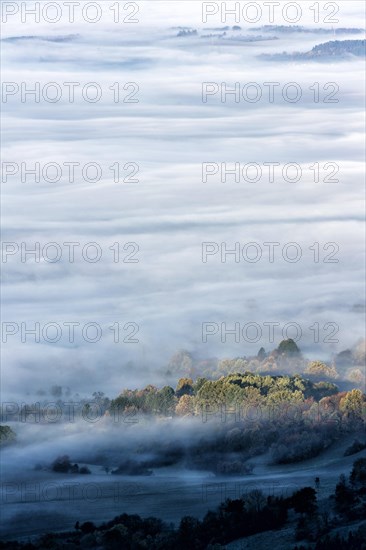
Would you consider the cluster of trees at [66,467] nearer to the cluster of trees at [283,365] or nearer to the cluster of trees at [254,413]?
the cluster of trees at [254,413]

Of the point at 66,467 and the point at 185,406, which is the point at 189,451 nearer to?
the point at 66,467

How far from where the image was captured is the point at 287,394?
68562mm

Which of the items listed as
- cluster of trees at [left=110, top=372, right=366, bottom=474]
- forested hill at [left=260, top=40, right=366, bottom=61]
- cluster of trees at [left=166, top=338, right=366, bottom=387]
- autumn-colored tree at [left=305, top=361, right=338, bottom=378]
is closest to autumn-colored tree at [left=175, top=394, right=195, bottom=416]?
cluster of trees at [left=110, top=372, right=366, bottom=474]

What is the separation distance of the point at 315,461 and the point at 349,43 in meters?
111

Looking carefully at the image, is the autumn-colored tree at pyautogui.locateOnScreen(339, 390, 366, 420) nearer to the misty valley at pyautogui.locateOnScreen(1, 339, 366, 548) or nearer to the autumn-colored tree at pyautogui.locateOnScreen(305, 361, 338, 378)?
the misty valley at pyautogui.locateOnScreen(1, 339, 366, 548)

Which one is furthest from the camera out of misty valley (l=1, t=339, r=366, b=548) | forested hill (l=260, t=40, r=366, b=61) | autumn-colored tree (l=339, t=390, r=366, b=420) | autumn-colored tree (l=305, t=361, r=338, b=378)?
forested hill (l=260, t=40, r=366, b=61)

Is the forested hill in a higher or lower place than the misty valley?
higher

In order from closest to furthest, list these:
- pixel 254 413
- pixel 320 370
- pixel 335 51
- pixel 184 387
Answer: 1. pixel 254 413
2. pixel 184 387
3. pixel 320 370
4. pixel 335 51

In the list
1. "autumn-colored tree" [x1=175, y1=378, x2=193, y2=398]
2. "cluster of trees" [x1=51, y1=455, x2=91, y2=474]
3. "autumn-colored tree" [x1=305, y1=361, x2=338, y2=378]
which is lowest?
"cluster of trees" [x1=51, y1=455, x2=91, y2=474]

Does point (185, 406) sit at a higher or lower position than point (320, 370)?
lower

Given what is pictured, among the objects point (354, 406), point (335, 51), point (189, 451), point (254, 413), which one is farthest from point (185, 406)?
point (335, 51)

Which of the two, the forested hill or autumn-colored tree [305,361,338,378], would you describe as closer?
autumn-colored tree [305,361,338,378]

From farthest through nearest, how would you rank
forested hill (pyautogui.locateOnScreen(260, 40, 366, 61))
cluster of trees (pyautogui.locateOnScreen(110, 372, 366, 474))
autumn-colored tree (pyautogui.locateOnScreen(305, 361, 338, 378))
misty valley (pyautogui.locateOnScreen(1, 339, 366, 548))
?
1. forested hill (pyautogui.locateOnScreen(260, 40, 366, 61))
2. autumn-colored tree (pyautogui.locateOnScreen(305, 361, 338, 378))
3. cluster of trees (pyautogui.locateOnScreen(110, 372, 366, 474))
4. misty valley (pyautogui.locateOnScreen(1, 339, 366, 548))

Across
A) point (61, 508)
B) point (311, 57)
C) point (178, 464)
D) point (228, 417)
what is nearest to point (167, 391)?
point (228, 417)
